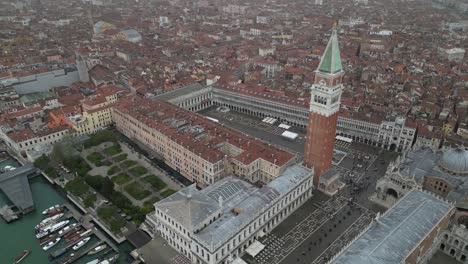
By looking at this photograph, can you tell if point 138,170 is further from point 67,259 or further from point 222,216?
point 222,216

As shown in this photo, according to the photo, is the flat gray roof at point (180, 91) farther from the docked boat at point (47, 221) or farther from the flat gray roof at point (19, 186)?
the docked boat at point (47, 221)

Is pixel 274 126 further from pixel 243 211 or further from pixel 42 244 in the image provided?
pixel 42 244

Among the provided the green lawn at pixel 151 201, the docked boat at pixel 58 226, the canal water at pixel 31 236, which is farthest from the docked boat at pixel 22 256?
the green lawn at pixel 151 201

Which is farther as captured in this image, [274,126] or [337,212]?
[274,126]

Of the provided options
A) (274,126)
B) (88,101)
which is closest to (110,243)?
(88,101)

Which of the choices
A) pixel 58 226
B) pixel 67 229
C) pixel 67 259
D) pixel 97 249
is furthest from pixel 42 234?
pixel 97 249
